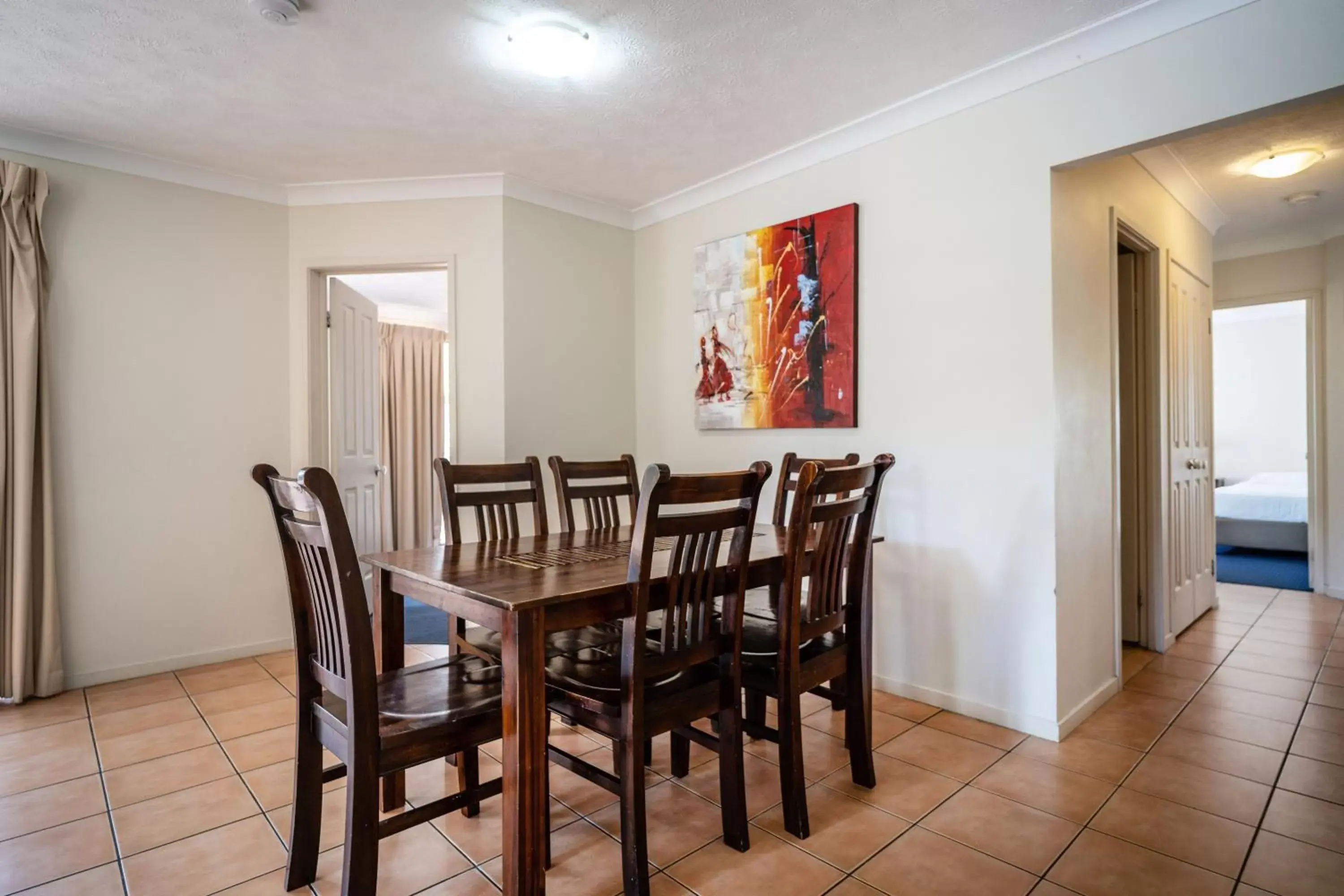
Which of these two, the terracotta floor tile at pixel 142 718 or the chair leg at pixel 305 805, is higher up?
the chair leg at pixel 305 805

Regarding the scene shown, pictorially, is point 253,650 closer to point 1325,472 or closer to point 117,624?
point 117,624

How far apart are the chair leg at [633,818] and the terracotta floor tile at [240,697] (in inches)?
80.4

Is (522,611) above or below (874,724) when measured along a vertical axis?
above

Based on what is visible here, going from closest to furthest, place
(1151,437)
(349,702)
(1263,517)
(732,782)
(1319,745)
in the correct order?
(349,702), (732,782), (1319,745), (1151,437), (1263,517)

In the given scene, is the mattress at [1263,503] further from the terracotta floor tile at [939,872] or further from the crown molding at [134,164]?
the crown molding at [134,164]

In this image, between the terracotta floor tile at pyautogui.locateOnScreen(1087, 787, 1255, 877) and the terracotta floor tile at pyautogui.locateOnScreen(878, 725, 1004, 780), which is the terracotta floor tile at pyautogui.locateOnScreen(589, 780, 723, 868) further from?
the terracotta floor tile at pyautogui.locateOnScreen(1087, 787, 1255, 877)

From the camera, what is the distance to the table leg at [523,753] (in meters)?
1.46

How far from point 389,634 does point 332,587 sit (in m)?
0.55

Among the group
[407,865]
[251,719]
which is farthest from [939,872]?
[251,719]

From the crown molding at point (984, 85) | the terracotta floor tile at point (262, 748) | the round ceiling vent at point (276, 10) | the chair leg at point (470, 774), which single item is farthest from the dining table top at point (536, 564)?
the crown molding at point (984, 85)

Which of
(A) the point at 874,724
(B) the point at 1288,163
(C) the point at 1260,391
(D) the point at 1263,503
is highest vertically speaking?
(B) the point at 1288,163

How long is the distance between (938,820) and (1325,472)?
15.0 feet

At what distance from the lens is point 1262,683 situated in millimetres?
3031

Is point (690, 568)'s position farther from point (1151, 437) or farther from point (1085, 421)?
point (1151, 437)
